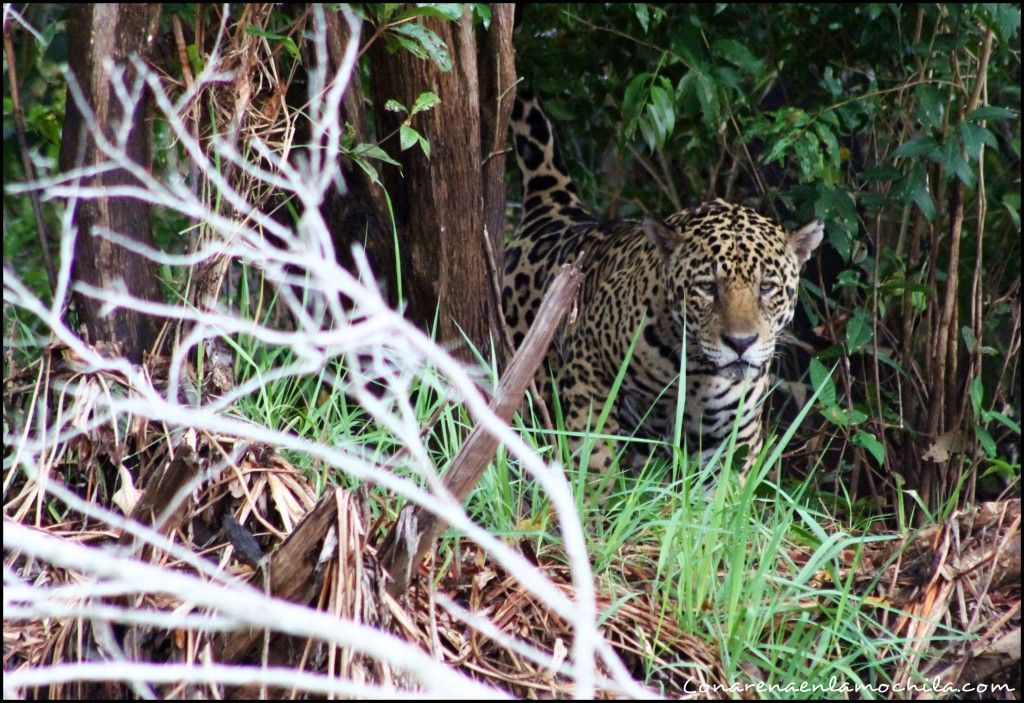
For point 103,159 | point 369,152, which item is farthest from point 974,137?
point 103,159

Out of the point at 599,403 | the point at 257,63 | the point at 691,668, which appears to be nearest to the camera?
the point at 691,668

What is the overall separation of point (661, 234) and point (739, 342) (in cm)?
58

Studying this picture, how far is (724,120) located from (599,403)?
1.33 meters

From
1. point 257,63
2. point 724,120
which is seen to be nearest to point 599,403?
point 724,120

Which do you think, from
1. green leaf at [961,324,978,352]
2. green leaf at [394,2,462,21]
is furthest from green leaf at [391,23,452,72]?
green leaf at [961,324,978,352]

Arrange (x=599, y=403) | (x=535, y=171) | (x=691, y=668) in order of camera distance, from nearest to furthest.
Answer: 1. (x=691, y=668)
2. (x=599, y=403)
3. (x=535, y=171)

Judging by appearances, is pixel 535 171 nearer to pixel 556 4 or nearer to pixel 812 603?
pixel 556 4

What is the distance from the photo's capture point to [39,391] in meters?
3.60

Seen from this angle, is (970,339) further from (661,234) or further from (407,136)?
(407,136)

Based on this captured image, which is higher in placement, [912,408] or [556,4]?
[556,4]

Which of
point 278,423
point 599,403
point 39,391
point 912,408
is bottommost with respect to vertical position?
point 912,408

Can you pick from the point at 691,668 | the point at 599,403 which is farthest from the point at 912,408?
the point at 691,668

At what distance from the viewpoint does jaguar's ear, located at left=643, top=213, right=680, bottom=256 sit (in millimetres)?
4785

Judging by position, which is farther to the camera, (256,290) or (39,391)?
(256,290)
